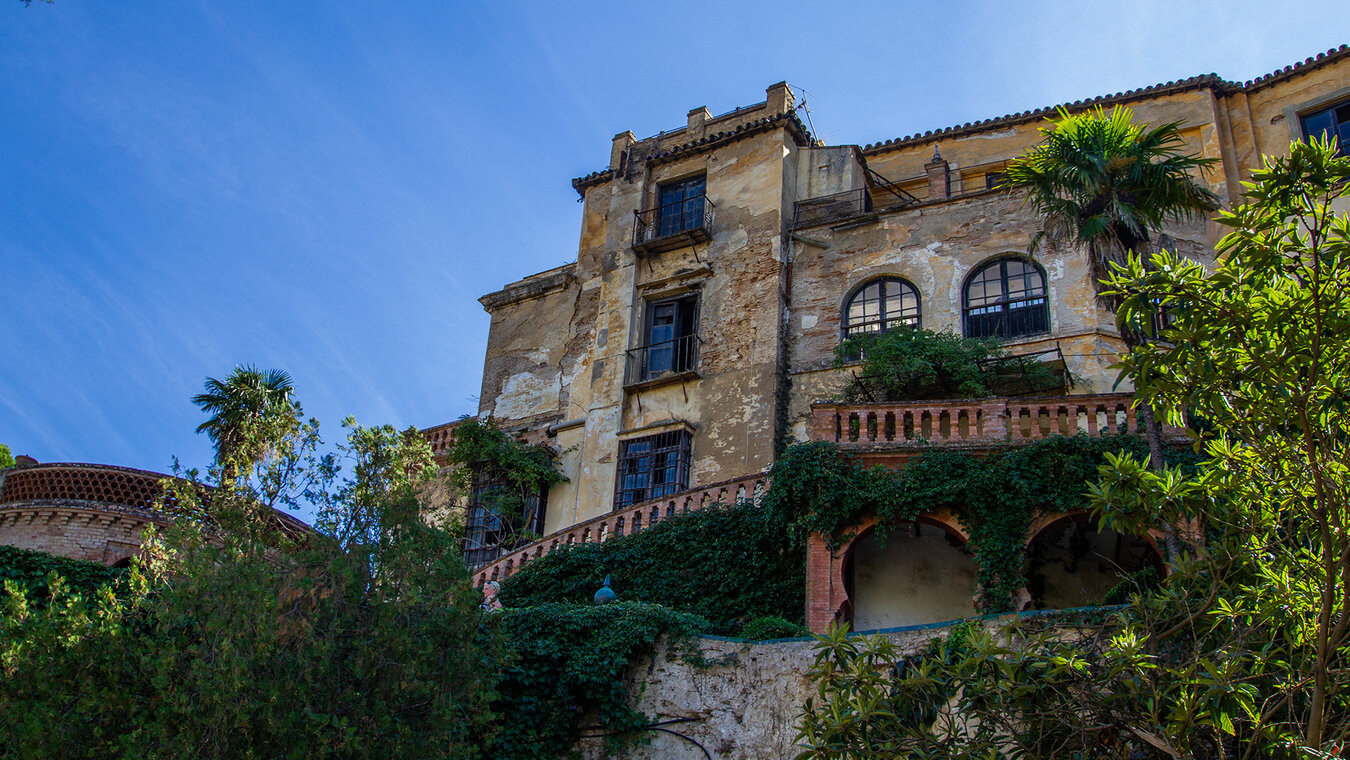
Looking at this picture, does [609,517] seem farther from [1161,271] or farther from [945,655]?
[1161,271]

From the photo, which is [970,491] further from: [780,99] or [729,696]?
[780,99]

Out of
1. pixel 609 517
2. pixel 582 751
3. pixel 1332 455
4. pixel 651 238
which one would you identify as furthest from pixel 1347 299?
pixel 651 238

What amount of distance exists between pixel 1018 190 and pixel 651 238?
Answer: 8055 millimetres

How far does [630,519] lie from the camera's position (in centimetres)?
1870

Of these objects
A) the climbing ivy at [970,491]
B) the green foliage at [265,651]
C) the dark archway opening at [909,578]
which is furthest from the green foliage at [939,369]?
the green foliage at [265,651]

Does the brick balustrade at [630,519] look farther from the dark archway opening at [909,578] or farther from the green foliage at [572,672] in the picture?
the green foliage at [572,672]

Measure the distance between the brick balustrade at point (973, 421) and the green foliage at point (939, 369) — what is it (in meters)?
2.74

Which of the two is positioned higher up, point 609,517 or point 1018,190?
point 1018,190

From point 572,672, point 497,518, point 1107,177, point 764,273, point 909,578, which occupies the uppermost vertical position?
point 764,273

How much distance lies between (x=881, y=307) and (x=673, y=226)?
5.71 metres

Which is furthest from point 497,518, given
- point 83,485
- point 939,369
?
point 939,369

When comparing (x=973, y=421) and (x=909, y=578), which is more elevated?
(x=973, y=421)

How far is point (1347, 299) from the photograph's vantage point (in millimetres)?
8281

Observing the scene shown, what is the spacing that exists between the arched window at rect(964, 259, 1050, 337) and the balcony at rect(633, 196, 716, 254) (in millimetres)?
6015
